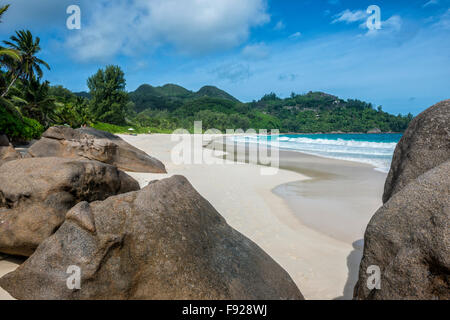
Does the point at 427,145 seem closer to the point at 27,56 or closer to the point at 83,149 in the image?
the point at 83,149

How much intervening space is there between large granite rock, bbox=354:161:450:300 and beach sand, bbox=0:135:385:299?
150 cm

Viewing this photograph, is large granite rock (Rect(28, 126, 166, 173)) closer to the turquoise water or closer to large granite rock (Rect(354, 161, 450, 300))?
large granite rock (Rect(354, 161, 450, 300))

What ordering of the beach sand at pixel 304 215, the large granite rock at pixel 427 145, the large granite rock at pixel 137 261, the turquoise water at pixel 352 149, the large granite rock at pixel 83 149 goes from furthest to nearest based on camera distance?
the turquoise water at pixel 352 149, the large granite rock at pixel 83 149, the beach sand at pixel 304 215, the large granite rock at pixel 427 145, the large granite rock at pixel 137 261

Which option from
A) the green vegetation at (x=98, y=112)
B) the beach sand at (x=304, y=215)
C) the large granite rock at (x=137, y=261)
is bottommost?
the beach sand at (x=304, y=215)

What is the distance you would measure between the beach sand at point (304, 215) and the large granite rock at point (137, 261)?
1222mm

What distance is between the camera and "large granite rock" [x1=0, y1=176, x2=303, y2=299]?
2457 mm

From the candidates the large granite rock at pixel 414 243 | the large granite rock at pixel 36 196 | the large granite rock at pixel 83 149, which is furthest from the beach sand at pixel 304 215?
the large granite rock at pixel 414 243

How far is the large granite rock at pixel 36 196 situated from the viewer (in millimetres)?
3477

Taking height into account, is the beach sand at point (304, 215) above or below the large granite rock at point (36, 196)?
below

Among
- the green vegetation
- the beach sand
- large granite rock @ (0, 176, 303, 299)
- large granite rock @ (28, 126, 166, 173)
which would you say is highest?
the green vegetation

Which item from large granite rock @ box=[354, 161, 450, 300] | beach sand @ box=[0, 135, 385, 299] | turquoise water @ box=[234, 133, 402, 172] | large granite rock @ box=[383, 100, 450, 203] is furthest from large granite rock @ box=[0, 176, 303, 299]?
turquoise water @ box=[234, 133, 402, 172]

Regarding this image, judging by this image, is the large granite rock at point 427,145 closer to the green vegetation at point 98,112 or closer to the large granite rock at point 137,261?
the large granite rock at point 137,261
